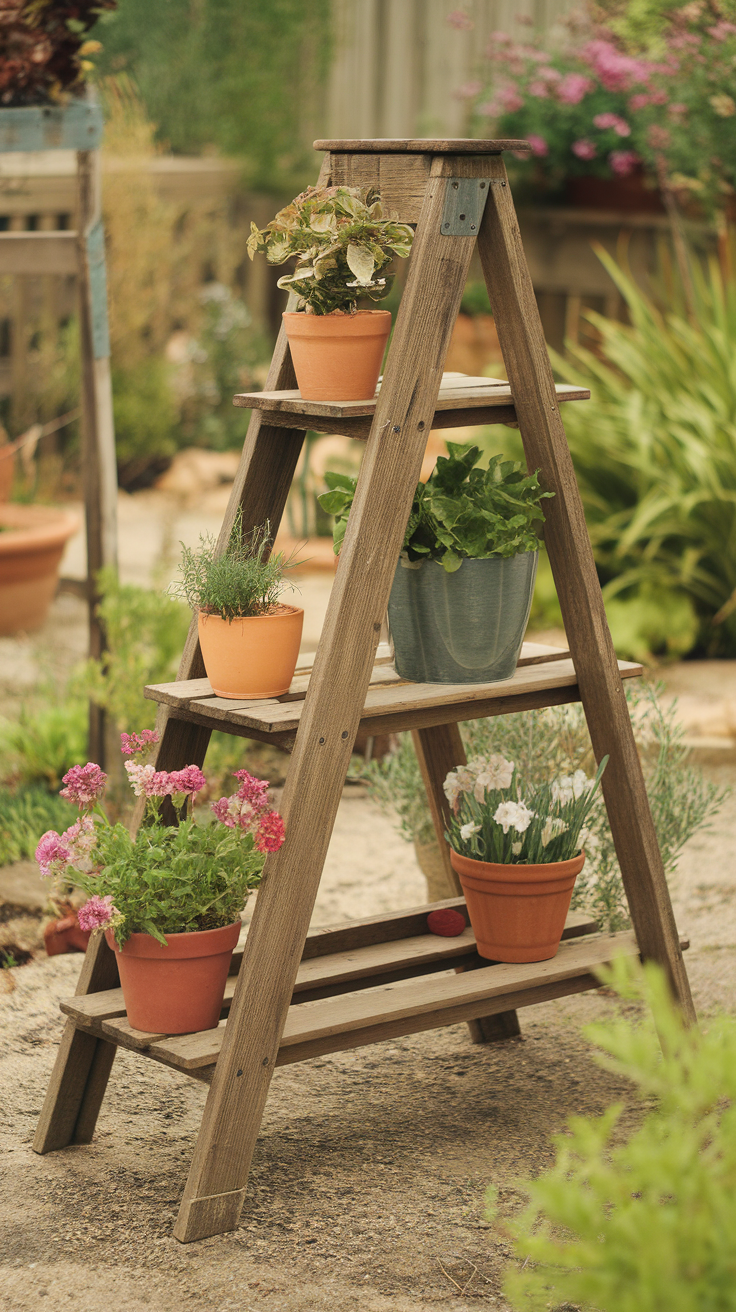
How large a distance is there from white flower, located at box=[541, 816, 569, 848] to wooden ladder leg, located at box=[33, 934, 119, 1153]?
0.73 m

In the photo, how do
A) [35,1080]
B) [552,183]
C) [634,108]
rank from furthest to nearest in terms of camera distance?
[552,183], [634,108], [35,1080]

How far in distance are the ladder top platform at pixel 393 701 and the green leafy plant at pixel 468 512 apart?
0.20 meters

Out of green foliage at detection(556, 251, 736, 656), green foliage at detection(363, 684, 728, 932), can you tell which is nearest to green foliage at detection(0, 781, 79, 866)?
green foliage at detection(363, 684, 728, 932)

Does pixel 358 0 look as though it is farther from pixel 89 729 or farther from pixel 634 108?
pixel 89 729

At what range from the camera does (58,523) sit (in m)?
5.68

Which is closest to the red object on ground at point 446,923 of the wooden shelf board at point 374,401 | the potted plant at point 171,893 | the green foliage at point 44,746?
the potted plant at point 171,893

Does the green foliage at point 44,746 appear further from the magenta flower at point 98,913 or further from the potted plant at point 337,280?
the potted plant at point 337,280

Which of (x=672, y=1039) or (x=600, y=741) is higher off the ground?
(x=672, y=1039)

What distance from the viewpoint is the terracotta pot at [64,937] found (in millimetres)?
3158

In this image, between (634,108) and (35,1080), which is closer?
(35,1080)

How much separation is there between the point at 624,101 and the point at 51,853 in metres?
6.47

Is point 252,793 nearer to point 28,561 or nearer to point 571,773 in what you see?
point 571,773

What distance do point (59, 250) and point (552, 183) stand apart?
4923 millimetres

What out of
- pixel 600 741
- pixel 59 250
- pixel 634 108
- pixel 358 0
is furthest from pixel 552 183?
pixel 600 741
